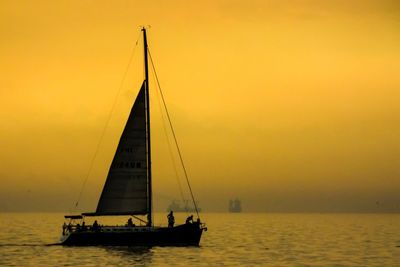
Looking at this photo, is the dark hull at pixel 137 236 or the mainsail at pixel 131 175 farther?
the mainsail at pixel 131 175

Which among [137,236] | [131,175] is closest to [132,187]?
[131,175]

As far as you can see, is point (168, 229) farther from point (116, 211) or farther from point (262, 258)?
point (262, 258)

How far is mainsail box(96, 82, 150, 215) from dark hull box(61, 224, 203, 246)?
1.82m

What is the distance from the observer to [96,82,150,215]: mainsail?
228ft

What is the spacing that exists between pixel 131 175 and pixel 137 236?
5.69 m

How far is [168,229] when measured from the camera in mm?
69500

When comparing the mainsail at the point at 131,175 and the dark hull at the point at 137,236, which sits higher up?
the mainsail at the point at 131,175

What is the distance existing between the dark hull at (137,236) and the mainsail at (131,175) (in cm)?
182

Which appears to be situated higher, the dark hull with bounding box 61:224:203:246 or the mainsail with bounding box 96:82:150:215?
the mainsail with bounding box 96:82:150:215

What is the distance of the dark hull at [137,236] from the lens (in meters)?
68.6

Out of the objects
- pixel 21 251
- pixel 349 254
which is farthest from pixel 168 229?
pixel 349 254

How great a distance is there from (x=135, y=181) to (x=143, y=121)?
18.4 feet

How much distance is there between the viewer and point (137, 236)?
68.4 meters

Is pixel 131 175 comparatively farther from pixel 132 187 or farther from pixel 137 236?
pixel 137 236
